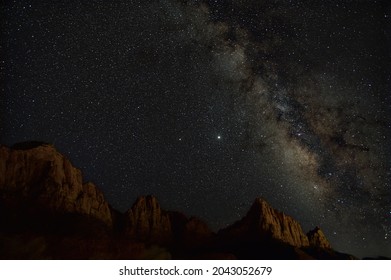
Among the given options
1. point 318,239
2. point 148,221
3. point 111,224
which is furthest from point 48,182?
point 318,239

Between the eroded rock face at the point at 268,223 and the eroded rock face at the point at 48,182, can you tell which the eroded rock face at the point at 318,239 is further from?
the eroded rock face at the point at 48,182

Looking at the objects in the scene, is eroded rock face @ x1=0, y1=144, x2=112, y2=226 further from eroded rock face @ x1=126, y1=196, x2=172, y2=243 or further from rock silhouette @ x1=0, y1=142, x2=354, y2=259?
eroded rock face @ x1=126, y1=196, x2=172, y2=243

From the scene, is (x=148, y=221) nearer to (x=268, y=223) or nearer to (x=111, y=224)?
(x=111, y=224)

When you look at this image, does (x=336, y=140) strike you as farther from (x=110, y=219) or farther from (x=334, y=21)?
(x=110, y=219)

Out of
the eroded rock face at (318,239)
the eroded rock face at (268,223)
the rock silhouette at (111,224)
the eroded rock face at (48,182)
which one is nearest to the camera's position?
the rock silhouette at (111,224)

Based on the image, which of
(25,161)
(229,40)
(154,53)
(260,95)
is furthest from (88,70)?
(260,95)

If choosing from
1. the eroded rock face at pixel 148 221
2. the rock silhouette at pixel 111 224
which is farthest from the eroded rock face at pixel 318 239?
the eroded rock face at pixel 148 221
